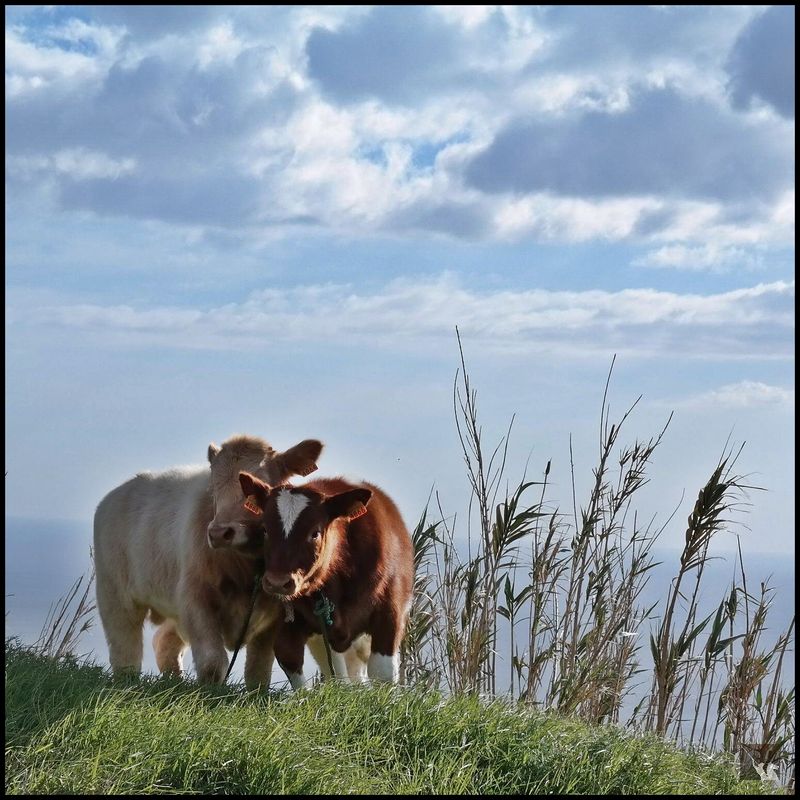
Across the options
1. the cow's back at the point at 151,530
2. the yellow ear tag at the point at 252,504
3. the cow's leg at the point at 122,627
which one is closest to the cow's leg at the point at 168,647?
the cow's leg at the point at 122,627

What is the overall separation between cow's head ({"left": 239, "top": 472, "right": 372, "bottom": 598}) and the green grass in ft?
1.94

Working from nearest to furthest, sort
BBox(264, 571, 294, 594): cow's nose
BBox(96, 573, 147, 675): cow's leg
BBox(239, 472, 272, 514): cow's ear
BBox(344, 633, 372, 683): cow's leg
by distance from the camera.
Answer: BBox(264, 571, 294, 594): cow's nose < BBox(239, 472, 272, 514): cow's ear < BBox(344, 633, 372, 683): cow's leg < BBox(96, 573, 147, 675): cow's leg

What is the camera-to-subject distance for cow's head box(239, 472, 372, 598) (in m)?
5.55

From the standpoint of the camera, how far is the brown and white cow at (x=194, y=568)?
617 cm

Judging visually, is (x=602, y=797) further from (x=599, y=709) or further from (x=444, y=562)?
(x=444, y=562)

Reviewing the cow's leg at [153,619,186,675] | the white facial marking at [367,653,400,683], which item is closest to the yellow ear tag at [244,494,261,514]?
the white facial marking at [367,653,400,683]

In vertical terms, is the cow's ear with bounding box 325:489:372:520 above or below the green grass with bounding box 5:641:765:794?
above

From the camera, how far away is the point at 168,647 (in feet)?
25.2

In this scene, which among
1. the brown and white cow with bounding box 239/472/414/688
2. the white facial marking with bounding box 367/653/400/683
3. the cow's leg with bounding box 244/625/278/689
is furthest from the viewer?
the cow's leg with bounding box 244/625/278/689

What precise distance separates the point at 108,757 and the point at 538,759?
1.92 meters

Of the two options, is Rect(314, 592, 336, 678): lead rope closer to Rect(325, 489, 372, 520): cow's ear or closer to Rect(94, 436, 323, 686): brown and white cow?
Rect(94, 436, 323, 686): brown and white cow

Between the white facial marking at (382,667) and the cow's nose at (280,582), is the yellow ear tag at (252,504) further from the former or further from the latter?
the white facial marking at (382,667)

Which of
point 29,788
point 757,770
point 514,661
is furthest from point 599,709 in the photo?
point 29,788

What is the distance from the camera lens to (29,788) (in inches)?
166
